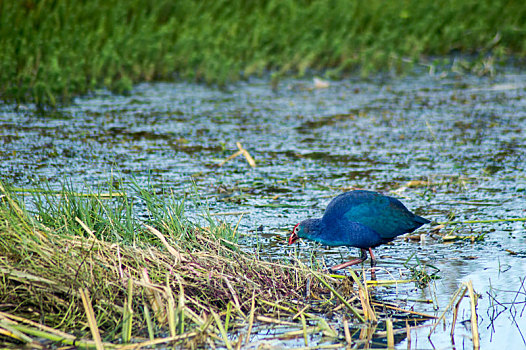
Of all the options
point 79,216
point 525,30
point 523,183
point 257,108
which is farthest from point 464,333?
point 525,30

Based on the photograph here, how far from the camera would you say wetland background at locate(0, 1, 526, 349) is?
15.7 ft

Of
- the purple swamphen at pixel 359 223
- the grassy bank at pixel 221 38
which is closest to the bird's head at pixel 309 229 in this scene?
the purple swamphen at pixel 359 223

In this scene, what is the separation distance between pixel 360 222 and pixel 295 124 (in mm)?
4003

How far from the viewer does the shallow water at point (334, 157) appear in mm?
4629

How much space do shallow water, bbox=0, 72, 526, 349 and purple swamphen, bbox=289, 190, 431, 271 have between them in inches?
6.7

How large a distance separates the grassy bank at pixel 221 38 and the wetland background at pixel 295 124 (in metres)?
0.04

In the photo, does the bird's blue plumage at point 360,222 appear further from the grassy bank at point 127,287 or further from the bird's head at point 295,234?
the grassy bank at point 127,287

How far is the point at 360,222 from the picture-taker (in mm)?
4629

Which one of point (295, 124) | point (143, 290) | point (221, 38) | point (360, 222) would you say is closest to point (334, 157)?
point (295, 124)

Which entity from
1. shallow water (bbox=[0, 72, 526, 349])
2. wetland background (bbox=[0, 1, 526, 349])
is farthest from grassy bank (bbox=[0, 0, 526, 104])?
shallow water (bbox=[0, 72, 526, 349])

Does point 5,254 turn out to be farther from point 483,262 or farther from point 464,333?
point 483,262

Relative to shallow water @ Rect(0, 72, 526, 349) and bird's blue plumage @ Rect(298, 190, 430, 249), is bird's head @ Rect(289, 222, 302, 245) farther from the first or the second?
shallow water @ Rect(0, 72, 526, 349)

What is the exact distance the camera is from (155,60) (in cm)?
1062

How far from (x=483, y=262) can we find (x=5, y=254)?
273 cm
